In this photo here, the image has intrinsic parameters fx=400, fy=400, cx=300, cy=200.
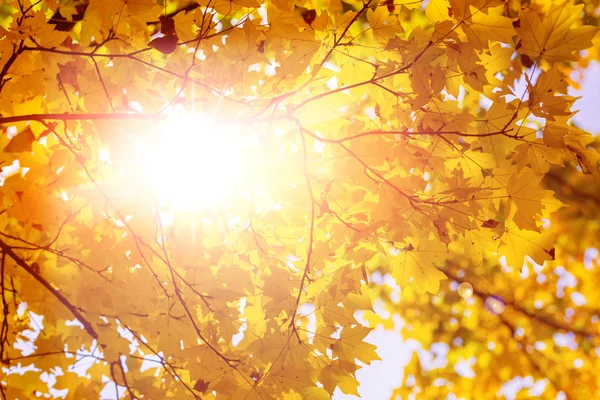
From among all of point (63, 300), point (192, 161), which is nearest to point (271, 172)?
point (192, 161)

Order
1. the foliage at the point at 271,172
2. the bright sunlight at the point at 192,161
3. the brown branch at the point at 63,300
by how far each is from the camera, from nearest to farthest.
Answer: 1. the foliage at the point at 271,172
2. the bright sunlight at the point at 192,161
3. the brown branch at the point at 63,300

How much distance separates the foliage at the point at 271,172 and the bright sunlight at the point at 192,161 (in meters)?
0.01

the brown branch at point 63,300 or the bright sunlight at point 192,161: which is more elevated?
the bright sunlight at point 192,161

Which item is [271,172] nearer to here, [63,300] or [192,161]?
[192,161]

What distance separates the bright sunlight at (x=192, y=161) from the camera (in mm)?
1392

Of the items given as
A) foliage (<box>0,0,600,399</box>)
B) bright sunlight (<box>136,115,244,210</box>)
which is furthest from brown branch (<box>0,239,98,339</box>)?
bright sunlight (<box>136,115,244,210</box>)

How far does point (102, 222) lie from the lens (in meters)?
1.66

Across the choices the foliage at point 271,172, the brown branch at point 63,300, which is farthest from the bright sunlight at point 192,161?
the brown branch at point 63,300

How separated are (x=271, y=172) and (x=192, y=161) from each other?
32cm

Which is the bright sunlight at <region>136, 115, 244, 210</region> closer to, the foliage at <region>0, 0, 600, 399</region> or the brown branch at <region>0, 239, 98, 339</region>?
the foliage at <region>0, 0, 600, 399</region>

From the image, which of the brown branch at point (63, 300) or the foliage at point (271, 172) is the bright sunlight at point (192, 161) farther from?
the brown branch at point (63, 300)

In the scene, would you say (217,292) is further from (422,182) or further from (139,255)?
(422,182)

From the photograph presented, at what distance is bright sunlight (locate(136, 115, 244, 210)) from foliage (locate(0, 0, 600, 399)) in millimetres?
15

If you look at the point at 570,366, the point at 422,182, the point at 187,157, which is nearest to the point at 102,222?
the point at 187,157
